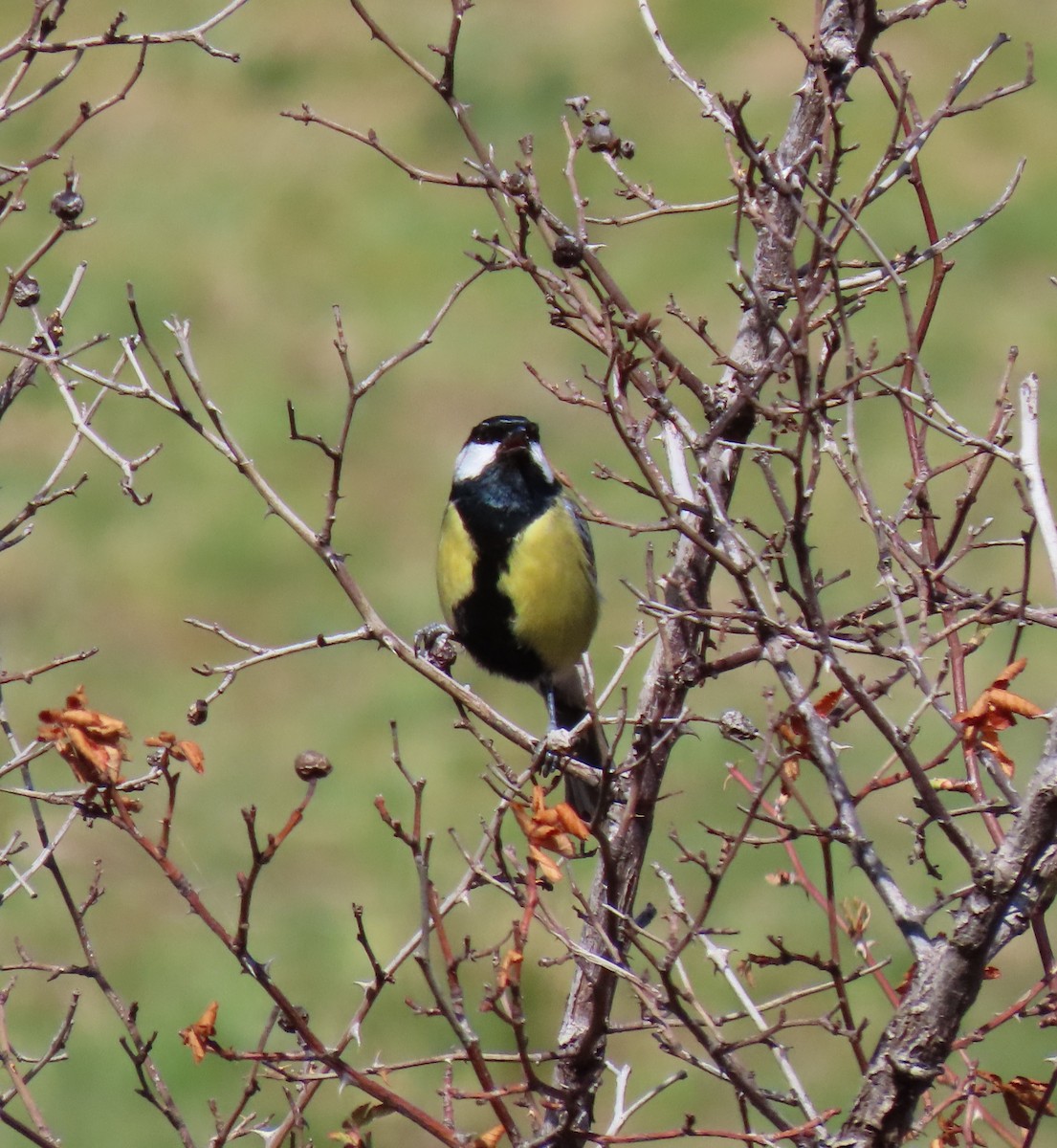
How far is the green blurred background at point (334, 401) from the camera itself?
537 centimetres

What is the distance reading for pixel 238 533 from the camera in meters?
7.25

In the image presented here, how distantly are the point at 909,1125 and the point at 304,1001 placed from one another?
3.58 meters

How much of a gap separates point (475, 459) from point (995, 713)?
249cm

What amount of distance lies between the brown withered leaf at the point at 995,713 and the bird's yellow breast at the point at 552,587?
2.28 m

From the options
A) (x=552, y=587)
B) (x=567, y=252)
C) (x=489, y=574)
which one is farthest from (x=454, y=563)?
(x=567, y=252)

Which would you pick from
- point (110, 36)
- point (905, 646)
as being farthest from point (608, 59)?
point (905, 646)

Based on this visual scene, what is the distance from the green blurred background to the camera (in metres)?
5.37

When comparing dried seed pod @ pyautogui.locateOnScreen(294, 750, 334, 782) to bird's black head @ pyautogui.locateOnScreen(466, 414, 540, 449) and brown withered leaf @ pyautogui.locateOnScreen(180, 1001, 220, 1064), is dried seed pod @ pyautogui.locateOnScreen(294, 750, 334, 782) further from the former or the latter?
bird's black head @ pyautogui.locateOnScreen(466, 414, 540, 449)

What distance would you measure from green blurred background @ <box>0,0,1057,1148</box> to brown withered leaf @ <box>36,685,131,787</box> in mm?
2107

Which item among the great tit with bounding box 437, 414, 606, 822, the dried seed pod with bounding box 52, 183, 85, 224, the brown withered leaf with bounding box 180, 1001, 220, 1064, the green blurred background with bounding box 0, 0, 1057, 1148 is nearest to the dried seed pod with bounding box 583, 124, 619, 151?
the dried seed pod with bounding box 52, 183, 85, 224

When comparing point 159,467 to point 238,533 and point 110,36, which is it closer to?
point 238,533

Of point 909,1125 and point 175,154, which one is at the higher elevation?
point 175,154

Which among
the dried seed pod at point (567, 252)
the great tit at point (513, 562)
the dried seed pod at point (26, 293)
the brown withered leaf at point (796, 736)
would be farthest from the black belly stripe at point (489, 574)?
the brown withered leaf at point (796, 736)

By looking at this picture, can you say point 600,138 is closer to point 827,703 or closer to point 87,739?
point 827,703
